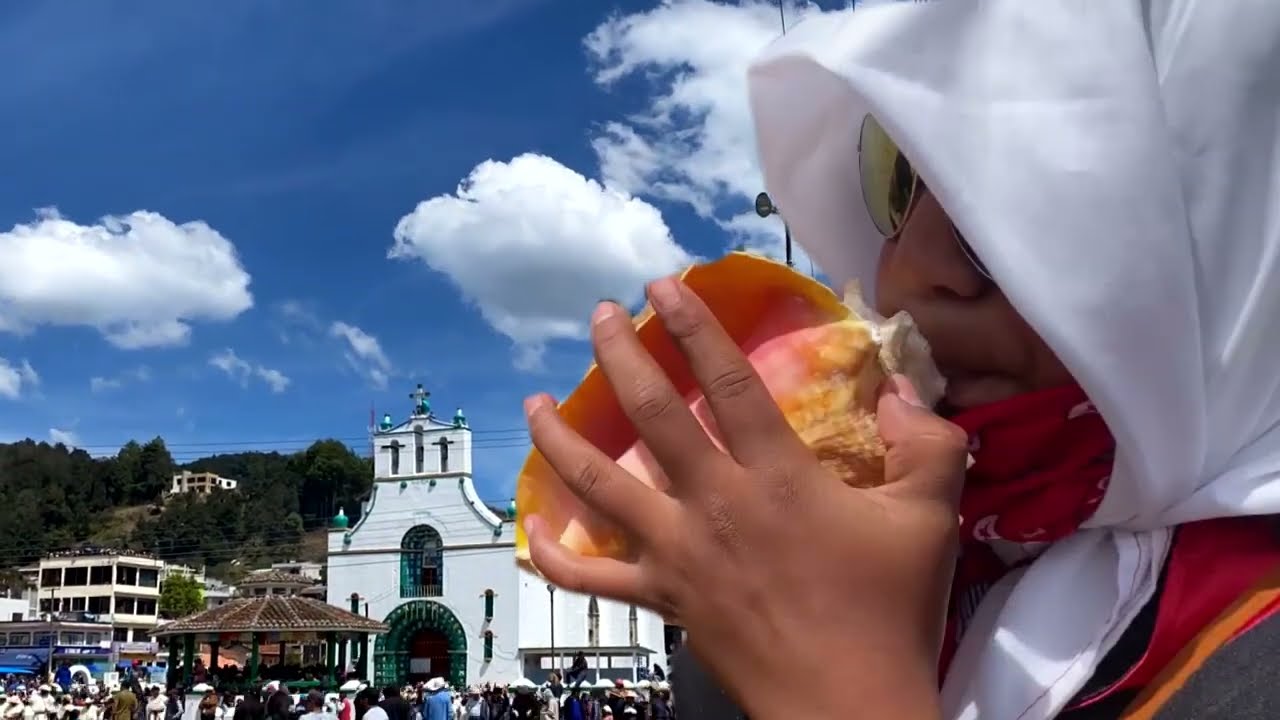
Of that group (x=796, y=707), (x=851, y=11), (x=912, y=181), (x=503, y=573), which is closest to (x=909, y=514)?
(x=796, y=707)

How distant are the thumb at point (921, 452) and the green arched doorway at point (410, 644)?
108 ft

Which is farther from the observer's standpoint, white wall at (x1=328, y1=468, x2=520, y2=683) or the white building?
the white building

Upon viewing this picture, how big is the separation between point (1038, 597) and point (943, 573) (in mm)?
148

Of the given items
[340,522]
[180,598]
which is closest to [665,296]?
[340,522]

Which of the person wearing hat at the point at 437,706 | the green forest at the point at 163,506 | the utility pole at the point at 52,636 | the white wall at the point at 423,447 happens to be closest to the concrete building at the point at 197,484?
the green forest at the point at 163,506

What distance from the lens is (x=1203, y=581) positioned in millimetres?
856

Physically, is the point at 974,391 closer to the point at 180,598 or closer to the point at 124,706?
the point at 124,706

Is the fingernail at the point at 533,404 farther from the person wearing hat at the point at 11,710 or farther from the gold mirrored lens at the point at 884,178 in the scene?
the person wearing hat at the point at 11,710

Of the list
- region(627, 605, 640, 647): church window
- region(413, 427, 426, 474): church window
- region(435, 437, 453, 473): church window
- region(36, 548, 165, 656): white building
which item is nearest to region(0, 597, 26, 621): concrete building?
region(36, 548, 165, 656): white building

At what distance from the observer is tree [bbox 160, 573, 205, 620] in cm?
6725

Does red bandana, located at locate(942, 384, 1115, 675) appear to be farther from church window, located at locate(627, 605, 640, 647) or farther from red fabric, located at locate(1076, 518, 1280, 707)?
church window, located at locate(627, 605, 640, 647)

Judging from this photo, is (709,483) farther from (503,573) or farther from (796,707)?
(503,573)

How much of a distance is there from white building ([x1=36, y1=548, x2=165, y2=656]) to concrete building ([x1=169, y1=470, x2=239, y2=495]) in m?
39.3

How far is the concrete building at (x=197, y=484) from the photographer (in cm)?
11175
